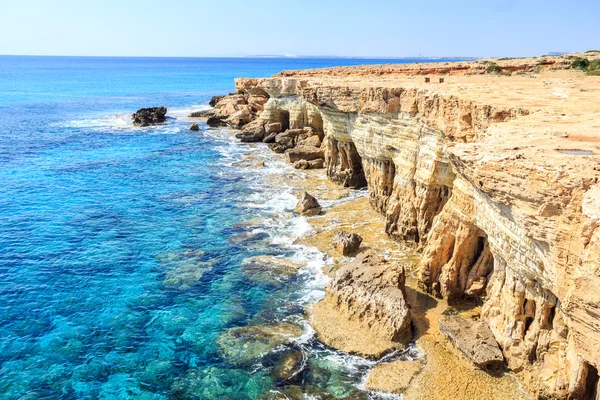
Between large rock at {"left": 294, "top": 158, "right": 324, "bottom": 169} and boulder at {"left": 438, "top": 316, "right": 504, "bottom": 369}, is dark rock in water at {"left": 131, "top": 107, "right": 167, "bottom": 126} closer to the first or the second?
large rock at {"left": 294, "top": 158, "right": 324, "bottom": 169}

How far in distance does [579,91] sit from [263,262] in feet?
61.0

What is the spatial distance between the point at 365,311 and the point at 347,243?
20.2 feet

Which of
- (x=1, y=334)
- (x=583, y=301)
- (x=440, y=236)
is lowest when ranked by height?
(x=1, y=334)

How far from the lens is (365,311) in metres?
17.5

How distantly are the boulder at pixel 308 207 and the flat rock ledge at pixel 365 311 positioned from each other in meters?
9.72

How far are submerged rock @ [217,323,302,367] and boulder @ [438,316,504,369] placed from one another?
5.78 meters

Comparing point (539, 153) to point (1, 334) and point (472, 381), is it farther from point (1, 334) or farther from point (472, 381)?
point (1, 334)

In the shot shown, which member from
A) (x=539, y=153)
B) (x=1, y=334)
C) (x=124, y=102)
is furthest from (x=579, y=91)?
(x=124, y=102)

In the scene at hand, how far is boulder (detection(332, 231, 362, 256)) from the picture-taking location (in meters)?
23.2

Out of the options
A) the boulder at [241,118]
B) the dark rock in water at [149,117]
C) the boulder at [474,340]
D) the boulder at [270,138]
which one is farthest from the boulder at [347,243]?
the dark rock in water at [149,117]

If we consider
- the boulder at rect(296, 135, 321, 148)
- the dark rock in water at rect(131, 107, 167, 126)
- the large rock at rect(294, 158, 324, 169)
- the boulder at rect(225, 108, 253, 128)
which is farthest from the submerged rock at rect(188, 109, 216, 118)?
the large rock at rect(294, 158, 324, 169)

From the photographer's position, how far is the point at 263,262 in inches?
912

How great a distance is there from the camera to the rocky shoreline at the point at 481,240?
33.7 feet

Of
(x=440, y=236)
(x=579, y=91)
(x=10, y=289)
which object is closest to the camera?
(x=440, y=236)
